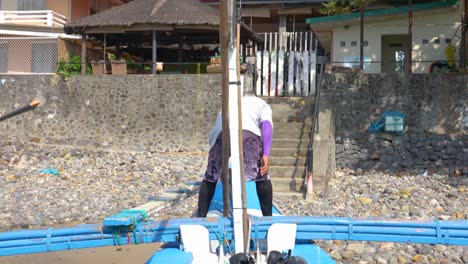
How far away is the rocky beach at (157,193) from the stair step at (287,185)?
387 millimetres

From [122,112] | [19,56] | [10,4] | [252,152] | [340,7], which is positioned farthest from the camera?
[10,4]

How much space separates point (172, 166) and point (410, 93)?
5.78 meters

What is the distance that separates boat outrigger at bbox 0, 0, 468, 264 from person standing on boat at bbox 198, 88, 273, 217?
106 centimetres

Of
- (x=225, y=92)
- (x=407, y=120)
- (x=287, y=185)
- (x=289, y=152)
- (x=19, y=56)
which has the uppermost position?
→ (x=19, y=56)

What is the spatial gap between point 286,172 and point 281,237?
676cm

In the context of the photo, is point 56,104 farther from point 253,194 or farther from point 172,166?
point 253,194

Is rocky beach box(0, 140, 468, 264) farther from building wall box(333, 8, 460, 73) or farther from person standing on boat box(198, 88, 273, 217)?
building wall box(333, 8, 460, 73)

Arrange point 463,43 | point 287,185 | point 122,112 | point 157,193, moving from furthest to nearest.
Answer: point 122,112 < point 463,43 < point 287,185 < point 157,193

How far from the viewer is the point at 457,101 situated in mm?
12195

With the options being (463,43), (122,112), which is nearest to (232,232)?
(122,112)

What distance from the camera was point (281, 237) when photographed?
12.7ft

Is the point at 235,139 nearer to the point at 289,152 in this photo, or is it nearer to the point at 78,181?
the point at 289,152

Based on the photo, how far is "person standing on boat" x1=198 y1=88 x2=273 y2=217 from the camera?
16.7 feet

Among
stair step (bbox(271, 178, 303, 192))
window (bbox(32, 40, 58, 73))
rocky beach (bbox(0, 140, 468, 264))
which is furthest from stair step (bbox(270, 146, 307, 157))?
window (bbox(32, 40, 58, 73))
